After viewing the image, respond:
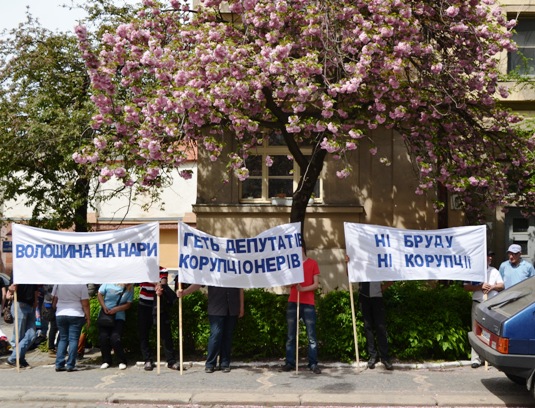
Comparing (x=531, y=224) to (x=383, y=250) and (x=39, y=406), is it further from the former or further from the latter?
(x=39, y=406)

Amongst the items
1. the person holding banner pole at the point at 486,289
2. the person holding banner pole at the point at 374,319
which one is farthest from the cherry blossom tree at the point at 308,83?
the person holding banner pole at the point at 374,319

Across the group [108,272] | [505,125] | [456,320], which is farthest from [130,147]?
[505,125]

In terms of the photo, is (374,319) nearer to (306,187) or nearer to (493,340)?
(493,340)

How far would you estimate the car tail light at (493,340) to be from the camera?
352 inches

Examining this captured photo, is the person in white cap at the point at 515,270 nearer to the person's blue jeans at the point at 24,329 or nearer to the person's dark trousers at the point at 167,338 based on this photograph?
the person's dark trousers at the point at 167,338

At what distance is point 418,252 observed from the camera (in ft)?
38.8

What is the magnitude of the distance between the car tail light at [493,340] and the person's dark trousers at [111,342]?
18.2 feet

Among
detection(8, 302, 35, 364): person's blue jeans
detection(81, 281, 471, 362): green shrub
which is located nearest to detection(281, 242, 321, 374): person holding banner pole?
detection(81, 281, 471, 362): green shrub

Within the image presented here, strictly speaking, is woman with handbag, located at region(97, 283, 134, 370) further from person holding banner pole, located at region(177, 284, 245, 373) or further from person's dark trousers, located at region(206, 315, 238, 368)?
person's dark trousers, located at region(206, 315, 238, 368)

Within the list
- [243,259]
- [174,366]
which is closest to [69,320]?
[174,366]

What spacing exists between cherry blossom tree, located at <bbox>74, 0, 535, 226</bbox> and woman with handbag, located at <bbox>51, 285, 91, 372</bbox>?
1990mm

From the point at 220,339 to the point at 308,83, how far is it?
4.27 metres

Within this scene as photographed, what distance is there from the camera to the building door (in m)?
18.5

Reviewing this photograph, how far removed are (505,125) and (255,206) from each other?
A: 6230 millimetres
